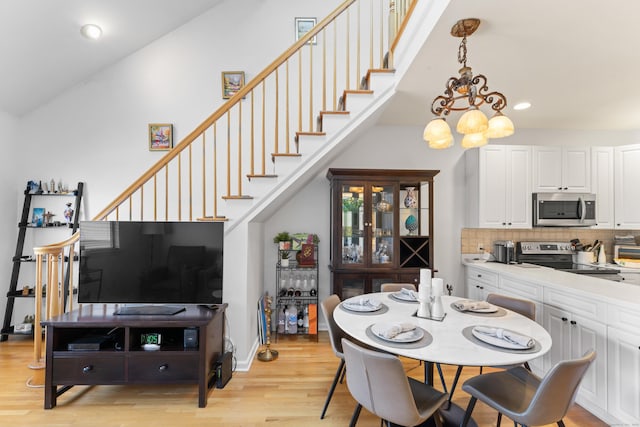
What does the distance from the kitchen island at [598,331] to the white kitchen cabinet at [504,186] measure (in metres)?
0.87

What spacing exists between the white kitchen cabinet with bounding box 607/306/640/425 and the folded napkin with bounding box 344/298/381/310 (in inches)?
59.2

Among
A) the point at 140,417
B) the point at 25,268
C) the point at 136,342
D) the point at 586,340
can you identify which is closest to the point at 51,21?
the point at 25,268

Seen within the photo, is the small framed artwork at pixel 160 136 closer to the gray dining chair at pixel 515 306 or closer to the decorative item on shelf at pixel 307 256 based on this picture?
the decorative item on shelf at pixel 307 256

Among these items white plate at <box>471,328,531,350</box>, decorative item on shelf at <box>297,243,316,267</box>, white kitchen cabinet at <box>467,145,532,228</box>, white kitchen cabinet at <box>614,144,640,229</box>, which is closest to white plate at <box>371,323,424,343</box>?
white plate at <box>471,328,531,350</box>

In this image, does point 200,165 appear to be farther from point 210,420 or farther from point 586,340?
point 586,340

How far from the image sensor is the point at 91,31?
3.14 m

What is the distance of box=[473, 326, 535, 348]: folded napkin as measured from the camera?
56.0 inches

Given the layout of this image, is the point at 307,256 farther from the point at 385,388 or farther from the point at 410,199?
the point at 385,388

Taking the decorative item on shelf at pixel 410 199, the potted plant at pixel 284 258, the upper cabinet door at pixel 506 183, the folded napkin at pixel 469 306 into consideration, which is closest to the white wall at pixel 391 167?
the potted plant at pixel 284 258

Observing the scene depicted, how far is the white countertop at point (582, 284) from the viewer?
194 cm

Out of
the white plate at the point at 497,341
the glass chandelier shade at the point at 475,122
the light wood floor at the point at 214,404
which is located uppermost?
the glass chandelier shade at the point at 475,122

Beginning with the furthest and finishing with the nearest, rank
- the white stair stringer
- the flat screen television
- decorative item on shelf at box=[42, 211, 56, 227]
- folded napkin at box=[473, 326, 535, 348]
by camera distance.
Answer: decorative item on shelf at box=[42, 211, 56, 227] → the white stair stringer → the flat screen television → folded napkin at box=[473, 326, 535, 348]

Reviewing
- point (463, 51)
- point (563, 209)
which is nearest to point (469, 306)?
point (463, 51)

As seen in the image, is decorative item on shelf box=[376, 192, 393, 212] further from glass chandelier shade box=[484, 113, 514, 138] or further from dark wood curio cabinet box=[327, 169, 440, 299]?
glass chandelier shade box=[484, 113, 514, 138]
